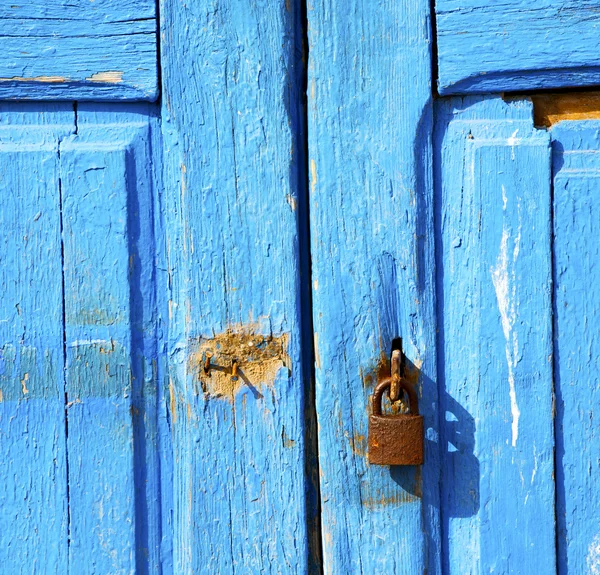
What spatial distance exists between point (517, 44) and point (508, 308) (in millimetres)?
349

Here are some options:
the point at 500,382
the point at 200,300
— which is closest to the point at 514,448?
the point at 500,382

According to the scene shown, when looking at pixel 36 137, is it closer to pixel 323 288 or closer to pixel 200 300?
pixel 200 300

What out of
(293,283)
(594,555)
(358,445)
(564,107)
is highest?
(564,107)

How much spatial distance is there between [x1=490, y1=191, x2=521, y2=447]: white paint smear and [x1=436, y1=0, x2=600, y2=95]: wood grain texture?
0.21 m

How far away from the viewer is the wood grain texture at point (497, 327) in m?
0.91

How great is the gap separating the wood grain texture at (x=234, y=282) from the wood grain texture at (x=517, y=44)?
211 millimetres

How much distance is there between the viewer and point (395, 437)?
35.0 inches

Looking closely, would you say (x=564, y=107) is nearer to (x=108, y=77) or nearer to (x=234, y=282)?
(x=234, y=282)

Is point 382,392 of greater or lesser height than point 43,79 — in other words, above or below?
below

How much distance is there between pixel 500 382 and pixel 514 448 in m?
0.09

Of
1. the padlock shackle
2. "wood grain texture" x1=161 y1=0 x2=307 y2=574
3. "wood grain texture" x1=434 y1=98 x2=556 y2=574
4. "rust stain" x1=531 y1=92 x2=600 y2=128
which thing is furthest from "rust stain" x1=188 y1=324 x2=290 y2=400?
"rust stain" x1=531 y1=92 x2=600 y2=128

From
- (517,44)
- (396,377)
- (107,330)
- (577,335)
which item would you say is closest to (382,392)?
(396,377)

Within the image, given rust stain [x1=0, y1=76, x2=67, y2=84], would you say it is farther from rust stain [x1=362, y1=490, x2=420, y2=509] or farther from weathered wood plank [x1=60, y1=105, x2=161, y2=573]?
rust stain [x1=362, y1=490, x2=420, y2=509]

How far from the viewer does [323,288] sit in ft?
3.04
